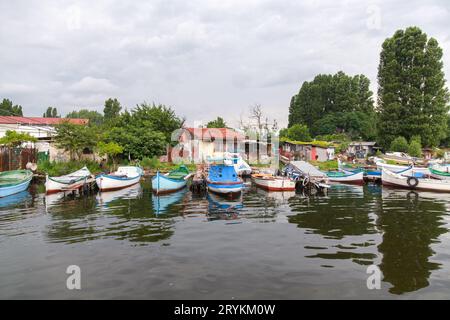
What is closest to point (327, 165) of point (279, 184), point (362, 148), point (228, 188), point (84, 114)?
point (362, 148)

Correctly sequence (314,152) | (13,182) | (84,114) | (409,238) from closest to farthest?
(409,238) < (13,182) < (314,152) < (84,114)

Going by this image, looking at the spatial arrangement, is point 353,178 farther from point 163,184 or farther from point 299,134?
point 299,134

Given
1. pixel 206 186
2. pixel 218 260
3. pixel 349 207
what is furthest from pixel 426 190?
pixel 218 260

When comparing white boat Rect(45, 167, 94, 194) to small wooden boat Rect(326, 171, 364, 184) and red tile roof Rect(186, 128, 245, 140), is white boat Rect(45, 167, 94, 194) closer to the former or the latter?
red tile roof Rect(186, 128, 245, 140)

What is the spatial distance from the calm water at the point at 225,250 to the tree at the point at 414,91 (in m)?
35.4

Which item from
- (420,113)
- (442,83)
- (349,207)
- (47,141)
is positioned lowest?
(349,207)

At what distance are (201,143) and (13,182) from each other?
2572 cm

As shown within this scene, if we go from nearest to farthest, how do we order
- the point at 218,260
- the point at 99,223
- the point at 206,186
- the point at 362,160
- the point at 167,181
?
the point at 218,260 → the point at 99,223 → the point at 167,181 → the point at 206,186 → the point at 362,160

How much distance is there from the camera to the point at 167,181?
24.7 m

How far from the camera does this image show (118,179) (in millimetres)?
26641

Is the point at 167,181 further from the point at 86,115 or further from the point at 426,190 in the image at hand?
the point at 86,115

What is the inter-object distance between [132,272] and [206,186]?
17700 millimetres

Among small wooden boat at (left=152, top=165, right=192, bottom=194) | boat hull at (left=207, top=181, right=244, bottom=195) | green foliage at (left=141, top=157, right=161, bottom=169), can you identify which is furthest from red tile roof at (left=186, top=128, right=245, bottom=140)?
boat hull at (left=207, top=181, right=244, bottom=195)

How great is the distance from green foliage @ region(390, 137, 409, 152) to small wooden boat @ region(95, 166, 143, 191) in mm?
37204
